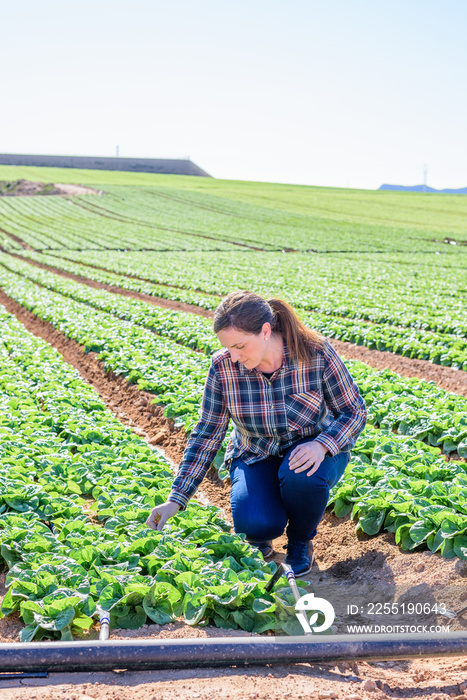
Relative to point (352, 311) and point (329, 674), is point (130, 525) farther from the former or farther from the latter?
point (352, 311)

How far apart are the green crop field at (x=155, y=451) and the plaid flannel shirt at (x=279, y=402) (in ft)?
2.22

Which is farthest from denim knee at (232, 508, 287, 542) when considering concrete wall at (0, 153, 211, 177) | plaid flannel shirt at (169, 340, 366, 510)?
concrete wall at (0, 153, 211, 177)

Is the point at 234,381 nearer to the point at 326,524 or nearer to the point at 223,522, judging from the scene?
the point at 223,522

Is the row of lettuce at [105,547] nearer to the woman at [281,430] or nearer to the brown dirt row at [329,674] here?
the brown dirt row at [329,674]

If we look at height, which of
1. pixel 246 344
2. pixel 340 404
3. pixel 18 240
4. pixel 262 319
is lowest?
pixel 18 240

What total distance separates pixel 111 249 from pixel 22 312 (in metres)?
20.8

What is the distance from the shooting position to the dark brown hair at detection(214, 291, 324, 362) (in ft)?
12.9

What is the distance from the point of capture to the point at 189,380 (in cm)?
902

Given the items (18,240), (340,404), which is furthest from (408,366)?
(18,240)

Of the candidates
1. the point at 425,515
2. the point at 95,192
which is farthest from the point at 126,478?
the point at 95,192

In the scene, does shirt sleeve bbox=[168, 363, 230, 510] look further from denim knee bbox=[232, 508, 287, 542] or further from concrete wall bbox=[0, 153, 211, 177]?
concrete wall bbox=[0, 153, 211, 177]

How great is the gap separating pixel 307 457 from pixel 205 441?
69 cm

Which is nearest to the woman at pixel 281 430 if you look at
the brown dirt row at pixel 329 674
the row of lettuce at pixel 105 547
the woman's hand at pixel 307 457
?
the woman's hand at pixel 307 457

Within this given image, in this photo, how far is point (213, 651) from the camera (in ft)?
9.60
